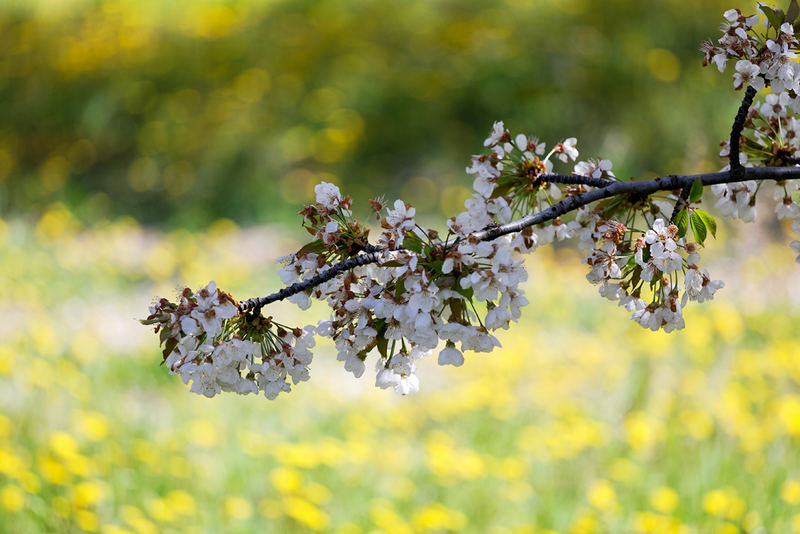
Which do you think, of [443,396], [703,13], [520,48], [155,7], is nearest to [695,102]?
[703,13]

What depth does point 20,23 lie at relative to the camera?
9.46 metres

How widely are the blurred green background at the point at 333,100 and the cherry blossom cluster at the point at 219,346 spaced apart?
222 inches

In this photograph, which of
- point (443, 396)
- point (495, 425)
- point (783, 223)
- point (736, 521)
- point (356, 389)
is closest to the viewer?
point (736, 521)

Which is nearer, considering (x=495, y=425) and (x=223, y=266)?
(x=495, y=425)

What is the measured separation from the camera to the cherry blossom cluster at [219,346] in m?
1.05

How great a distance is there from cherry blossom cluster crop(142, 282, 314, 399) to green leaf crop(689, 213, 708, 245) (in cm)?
61

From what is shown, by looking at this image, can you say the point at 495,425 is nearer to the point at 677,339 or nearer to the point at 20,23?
the point at 677,339

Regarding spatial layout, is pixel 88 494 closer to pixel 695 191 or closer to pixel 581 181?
pixel 581 181

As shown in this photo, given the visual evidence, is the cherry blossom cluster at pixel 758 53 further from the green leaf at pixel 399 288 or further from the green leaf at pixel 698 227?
the green leaf at pixel 399 288

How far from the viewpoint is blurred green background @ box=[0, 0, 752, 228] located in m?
7.15

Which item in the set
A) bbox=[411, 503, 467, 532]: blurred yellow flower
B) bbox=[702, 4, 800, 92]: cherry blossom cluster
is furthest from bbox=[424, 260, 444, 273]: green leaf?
bbox=[411, 503, 467, 532]: blurred yellow flower

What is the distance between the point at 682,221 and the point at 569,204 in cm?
17

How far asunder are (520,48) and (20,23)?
6.25 metres

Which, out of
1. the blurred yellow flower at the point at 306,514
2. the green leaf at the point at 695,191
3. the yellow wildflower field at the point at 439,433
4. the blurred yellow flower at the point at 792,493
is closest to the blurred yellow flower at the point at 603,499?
the yellow wildflower field at the point at 439,433
